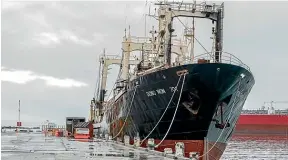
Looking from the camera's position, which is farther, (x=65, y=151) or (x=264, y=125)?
(x=264, y=125)

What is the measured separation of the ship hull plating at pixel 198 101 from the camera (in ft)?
63.3

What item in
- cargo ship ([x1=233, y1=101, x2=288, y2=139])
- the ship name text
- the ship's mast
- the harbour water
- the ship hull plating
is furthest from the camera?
cargo ship ([x1=233, y1=101, x2=288, y2=139])

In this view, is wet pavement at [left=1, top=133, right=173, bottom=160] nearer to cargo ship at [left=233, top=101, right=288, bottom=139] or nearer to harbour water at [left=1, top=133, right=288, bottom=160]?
harbour water at [left=1, top=133, right=288, bottom=160]

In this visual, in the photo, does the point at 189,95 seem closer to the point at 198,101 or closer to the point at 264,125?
the point at 198,101

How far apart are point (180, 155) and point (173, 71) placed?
5.42 metres

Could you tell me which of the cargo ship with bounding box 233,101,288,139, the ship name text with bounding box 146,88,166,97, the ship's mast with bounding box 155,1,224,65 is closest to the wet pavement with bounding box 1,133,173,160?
the ship name text with bounding box 146,88,166,97

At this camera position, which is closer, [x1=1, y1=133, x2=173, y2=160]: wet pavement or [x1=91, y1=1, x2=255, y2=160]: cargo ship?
[x1=1, y1=133, x2=173, y2=160]: wet pavement

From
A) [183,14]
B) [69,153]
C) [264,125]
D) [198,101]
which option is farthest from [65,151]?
[264,125]

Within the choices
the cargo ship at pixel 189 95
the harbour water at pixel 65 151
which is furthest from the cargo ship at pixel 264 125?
the cargo ship at pixel 189 95

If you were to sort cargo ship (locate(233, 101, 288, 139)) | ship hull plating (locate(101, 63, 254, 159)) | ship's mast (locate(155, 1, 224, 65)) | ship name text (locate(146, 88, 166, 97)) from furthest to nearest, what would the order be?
cargo ship (locate(233, 101, 288, 139)), ship's mast (locate(155, 1, 224, 65)), ship name text (locate(146, 88, 166, 97)), ship hull plating (locate(101, 63, 254, 159))

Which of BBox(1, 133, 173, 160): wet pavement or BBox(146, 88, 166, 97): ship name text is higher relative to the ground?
BBox(146, 88, 166, 97): ship name text

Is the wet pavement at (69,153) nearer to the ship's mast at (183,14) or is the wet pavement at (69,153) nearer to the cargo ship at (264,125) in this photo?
the ship's mast at (183,14)

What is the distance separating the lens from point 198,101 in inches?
772

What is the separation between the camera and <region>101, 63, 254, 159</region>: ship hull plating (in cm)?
1930
